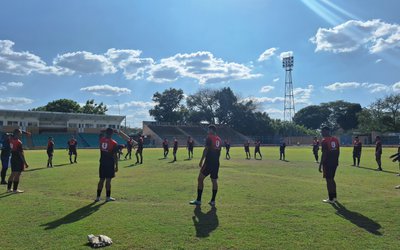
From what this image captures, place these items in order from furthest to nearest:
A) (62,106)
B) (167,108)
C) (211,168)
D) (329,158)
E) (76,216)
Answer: (167,108) → (62,106) → (329,158) → (211,168) → (76,216)

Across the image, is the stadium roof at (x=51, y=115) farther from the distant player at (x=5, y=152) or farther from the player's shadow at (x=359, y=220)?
the player's shadow at (x=359, y=220)

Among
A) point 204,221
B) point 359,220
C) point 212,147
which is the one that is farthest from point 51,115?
point 359,220

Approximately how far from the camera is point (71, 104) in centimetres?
9669

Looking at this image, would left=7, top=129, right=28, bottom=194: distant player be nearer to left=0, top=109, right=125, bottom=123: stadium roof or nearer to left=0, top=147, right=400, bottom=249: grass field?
left=0, top=147, right=400, bottom=249: grass field

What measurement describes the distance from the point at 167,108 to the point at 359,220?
345ft

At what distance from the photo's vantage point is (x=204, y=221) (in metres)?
7.94

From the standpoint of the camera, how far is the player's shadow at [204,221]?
705 centimetres

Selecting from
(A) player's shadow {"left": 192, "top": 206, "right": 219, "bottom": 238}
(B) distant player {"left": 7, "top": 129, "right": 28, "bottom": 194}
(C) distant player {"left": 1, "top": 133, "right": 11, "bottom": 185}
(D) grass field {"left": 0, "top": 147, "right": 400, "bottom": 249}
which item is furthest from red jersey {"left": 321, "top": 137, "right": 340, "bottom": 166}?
(C) distant player {"left": 1, "top": 133, "right": 11, "bottom": 185}

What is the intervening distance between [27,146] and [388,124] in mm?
86717

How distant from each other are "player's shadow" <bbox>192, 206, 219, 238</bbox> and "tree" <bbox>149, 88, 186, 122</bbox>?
102429 mm

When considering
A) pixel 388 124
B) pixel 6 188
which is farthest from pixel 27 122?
pixel 388 124

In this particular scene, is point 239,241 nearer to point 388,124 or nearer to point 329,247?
point 329,247

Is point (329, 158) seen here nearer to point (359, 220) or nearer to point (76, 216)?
point (359, 220)

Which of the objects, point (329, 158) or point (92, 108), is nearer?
point (329, 158)
